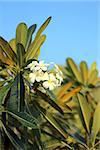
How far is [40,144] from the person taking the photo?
142cm

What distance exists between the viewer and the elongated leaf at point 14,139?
128 cm

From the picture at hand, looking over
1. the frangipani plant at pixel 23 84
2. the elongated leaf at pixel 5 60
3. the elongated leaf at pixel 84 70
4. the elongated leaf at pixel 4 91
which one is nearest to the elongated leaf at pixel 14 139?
the frangipani plant at pixel 23 84

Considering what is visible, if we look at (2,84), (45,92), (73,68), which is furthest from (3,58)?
(73,68)

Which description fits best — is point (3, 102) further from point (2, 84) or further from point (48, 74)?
point (48, 74)

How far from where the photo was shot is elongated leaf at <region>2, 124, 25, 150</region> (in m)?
1.28

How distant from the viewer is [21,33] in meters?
1.38

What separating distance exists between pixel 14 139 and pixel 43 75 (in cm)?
26

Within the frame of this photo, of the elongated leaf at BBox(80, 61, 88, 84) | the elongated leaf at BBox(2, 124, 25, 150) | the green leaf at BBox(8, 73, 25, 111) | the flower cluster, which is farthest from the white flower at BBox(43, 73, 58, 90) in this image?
the elongated leaf at BBox(80, 61, 88, 84)

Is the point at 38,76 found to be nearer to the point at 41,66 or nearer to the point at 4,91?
the point at 41,66

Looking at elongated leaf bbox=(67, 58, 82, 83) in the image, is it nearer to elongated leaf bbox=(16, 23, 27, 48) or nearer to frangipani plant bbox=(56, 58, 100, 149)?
frangipani plant bbox=(56, 58, 100, 149)

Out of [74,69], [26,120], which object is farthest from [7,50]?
[74,69]

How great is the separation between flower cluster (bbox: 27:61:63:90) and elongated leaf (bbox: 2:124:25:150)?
0.66 feet

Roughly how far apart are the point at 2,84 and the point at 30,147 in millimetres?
306

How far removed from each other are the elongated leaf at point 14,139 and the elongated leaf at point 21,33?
13.2 inches
